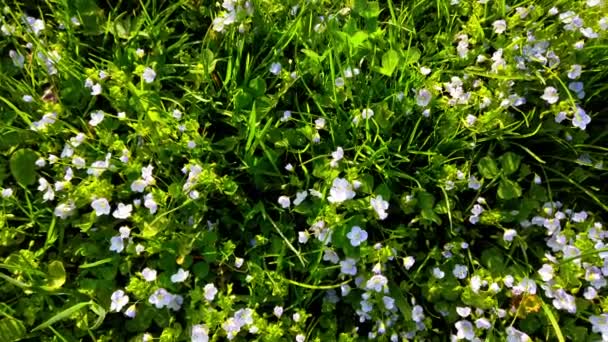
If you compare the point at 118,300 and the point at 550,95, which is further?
the point at 550,95

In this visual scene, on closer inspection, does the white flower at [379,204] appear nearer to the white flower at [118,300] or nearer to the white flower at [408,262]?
the white flower at [408,262]

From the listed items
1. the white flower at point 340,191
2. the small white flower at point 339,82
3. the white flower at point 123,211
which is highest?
the small white flower at point 339,82

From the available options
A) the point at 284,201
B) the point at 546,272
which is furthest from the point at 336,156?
the point at 546,272

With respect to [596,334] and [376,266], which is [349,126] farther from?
[596,334]

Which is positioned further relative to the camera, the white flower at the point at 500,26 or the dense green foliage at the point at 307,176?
the white flower at the point at 500,26

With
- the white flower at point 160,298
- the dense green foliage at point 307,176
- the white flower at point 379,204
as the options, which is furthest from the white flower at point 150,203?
the white flower at point 379,204

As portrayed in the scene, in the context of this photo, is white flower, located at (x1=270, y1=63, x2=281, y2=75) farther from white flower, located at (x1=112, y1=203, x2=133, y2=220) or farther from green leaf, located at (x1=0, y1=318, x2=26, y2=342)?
green leaf, located at (x1=0, y1=318, x2=26, y2=342)

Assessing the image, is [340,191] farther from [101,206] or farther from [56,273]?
[56,273]
